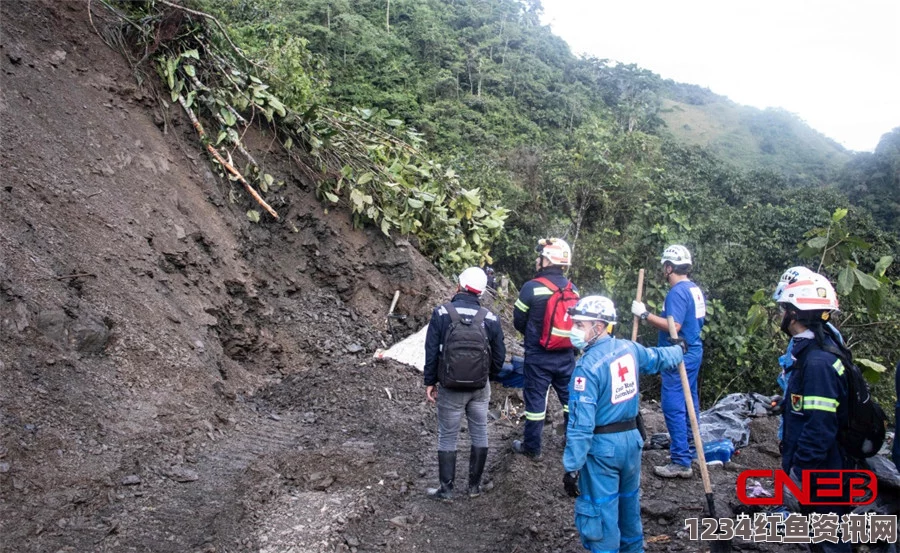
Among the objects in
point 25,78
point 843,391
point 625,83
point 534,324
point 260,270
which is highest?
point 625,83

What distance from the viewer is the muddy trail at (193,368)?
14.2 ft

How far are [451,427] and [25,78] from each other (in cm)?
571

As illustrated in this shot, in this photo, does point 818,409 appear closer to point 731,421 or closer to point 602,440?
point 602,440

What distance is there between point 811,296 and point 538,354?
A: 92.4 inches

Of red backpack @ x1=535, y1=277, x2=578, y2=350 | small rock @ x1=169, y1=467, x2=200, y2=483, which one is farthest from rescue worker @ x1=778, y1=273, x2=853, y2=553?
small rock @ x1=169, y1=467, x2=200, y2=483

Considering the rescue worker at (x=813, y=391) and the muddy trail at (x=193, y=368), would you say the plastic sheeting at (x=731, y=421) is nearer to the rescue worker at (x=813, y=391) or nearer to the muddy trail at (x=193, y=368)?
the muddy trail at (x=193, y=368)

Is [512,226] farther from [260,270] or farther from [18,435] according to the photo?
[18,435]

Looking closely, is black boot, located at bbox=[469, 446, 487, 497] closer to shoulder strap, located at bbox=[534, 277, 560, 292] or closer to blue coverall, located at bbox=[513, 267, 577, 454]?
blue coverall, located at bbox=[513, 267, 577, 454]

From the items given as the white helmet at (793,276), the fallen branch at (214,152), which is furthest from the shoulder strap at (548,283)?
the fallen branch at (214,152)

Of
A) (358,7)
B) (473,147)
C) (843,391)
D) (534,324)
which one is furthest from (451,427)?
(358,7)

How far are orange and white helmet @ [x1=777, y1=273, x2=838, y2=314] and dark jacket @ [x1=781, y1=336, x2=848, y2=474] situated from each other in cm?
19

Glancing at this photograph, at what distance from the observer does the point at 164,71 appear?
307 inches

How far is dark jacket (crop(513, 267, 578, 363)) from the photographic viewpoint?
548cm

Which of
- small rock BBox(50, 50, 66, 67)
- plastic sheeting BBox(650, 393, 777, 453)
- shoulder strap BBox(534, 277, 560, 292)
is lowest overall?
plastic sheeting BBox(650, 393, 777, 453)
